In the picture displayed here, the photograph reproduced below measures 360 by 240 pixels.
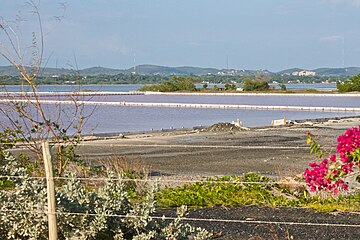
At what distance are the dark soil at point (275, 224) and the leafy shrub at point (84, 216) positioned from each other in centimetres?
137

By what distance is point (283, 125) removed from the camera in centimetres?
3047

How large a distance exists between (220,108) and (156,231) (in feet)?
154

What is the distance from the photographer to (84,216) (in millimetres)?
4820

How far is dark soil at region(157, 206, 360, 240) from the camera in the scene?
21.3 feet

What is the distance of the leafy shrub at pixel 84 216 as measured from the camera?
4.80m

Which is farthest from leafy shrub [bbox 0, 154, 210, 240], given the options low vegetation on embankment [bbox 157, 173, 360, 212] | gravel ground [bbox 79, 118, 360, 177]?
gravel ground [bbox 79, 118, 360, 177]

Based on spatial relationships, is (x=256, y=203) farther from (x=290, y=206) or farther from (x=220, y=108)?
(x=220, y=108)

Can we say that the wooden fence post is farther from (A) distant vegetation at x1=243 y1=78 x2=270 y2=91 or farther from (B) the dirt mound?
(A) distant vegetation at x1=243 y1=78 x2=270 y2=91

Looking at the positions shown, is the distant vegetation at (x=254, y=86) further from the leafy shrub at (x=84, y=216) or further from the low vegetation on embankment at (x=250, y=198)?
the leafy shrub at (x=84, y=216)

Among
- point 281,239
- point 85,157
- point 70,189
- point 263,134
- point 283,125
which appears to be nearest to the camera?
point 70,189

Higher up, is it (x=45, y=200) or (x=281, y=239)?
(x=45, y=200)

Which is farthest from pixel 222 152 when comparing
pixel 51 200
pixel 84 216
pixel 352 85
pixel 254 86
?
pixel 254 86

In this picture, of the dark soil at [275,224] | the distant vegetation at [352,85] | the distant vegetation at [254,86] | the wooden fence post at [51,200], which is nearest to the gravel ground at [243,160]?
the dark soil at [275,224]

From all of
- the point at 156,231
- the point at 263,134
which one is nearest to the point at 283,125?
the point at 263,134
